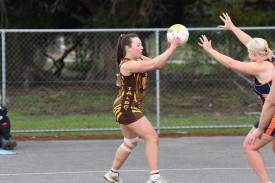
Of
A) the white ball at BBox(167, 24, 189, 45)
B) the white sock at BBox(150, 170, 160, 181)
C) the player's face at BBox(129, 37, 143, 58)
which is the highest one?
the white ball at BBox(167, 24, 189, 45)

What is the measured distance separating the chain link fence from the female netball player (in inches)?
265

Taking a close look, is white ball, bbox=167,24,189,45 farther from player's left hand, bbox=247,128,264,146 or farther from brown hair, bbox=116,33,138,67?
player's left hand, bbox=247,128,264,146

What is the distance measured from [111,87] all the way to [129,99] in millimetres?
10042

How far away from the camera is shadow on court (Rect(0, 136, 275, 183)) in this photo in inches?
310

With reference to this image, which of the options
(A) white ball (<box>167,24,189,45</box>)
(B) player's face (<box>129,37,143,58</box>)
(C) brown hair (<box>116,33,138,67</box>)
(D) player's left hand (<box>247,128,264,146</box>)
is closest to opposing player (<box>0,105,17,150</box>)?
(C) brown hair (<box>116,33,138,67</box>)

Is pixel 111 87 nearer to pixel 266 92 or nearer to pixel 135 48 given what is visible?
pixel 135 48

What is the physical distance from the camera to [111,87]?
17.1m

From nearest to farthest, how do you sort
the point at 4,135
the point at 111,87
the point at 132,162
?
the point at 132,162 → the point at 4,135 → the point at 111,87

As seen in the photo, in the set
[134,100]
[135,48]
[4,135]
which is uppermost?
[135,48]

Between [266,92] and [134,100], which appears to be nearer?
[266,92]

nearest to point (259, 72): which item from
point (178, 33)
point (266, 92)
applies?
point (266, 92)

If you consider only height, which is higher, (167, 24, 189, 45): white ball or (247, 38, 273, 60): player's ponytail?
(167, 24, 189, 45): white ball

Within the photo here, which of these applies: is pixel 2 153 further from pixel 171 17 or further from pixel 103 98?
pixel 171 17

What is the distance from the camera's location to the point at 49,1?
20.5m
